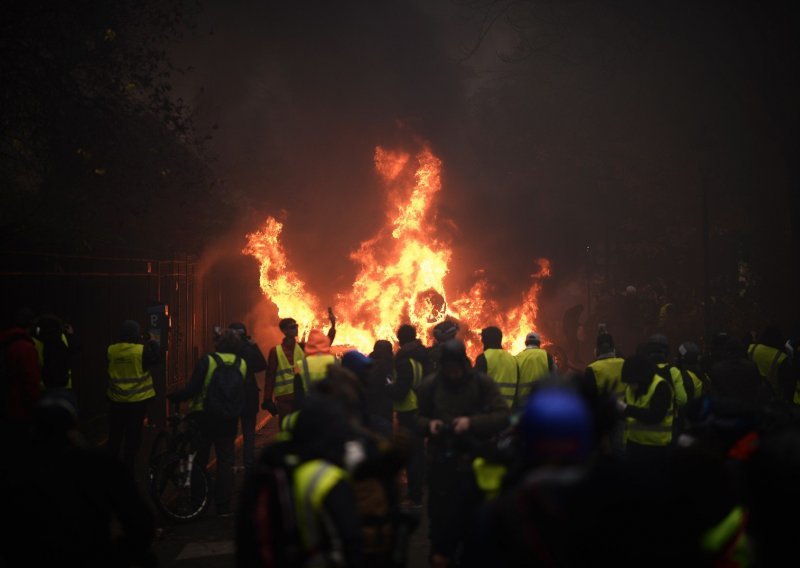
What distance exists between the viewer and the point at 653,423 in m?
7.68

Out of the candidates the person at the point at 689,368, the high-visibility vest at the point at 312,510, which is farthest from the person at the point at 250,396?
the high-visibility vest at the point at 312,510

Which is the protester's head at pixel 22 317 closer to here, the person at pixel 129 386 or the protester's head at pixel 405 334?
the person at pixel 129 386

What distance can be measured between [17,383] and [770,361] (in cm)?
819

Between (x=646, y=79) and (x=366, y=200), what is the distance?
9.97 metres

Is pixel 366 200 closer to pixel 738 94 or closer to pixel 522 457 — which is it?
pixel 738 94

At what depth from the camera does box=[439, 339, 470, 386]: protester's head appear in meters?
6.32

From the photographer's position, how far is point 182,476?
29.2ft

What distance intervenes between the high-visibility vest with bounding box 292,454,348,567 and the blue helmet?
3.47 ft

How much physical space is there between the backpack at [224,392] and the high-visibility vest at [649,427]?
385 cm

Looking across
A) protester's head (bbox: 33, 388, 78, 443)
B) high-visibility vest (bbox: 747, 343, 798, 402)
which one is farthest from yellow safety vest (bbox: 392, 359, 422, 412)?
protester's head (bbox: 33, 388, 78, 443)

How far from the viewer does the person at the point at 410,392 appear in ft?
31.0

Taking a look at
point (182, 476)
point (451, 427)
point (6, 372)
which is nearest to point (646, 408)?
point (451, 427)

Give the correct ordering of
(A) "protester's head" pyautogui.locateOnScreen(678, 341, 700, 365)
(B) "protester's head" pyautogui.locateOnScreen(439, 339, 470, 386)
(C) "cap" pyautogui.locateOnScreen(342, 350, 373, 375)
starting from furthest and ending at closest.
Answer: (A) "protester's head" pyautogui.locateOnScreen(678, 341, 700, 365) → (C) "cap" pyautogui.locateOnScreen(342, 350, 373, 375) → (B) "protester's head" pyautogui.locateOnScreen(439, 339, 470, 386)

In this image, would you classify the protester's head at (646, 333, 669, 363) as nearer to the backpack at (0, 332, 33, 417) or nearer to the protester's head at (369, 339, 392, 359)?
the protester's head at (369, 339, 392, 359)
